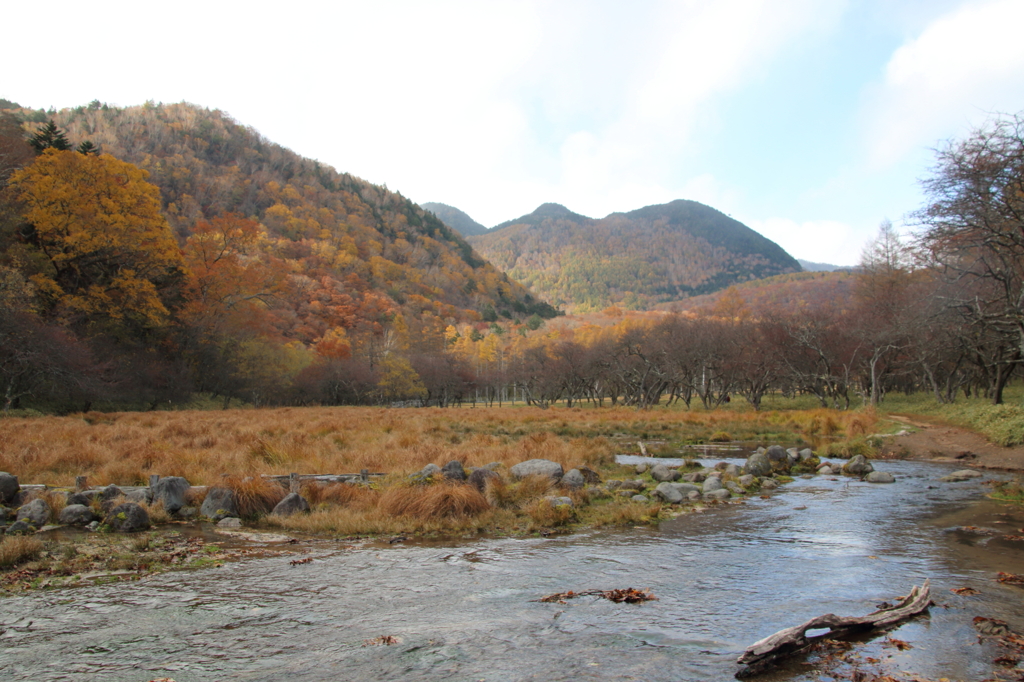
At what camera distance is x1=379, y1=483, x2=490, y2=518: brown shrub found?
10.4m

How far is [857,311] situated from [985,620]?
47974 millimetres

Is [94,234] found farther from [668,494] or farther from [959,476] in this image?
[959,476]

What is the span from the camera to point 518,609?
6.22 metres

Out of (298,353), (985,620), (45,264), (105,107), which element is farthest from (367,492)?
(105,107)

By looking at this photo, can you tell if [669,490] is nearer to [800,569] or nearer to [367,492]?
[800,569]

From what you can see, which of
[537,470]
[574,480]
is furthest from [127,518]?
[574,480]

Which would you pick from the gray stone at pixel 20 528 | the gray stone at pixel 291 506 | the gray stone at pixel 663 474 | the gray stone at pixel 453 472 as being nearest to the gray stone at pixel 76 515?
the gray stone at pixel 20 528

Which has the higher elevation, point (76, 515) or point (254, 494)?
point (254, 494)

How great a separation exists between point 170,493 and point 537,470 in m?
7.65

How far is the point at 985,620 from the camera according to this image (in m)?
5.55

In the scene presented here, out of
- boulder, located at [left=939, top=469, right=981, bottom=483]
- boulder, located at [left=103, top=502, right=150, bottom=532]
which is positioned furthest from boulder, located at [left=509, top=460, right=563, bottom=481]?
boulder, located at [left=939, top=469, right=981, bottom=483]

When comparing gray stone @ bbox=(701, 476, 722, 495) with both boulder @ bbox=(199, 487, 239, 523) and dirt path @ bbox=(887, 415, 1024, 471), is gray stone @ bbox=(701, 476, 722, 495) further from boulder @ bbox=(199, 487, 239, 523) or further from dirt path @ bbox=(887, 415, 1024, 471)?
boulder @ bbox=(199, 487, 239, 523)

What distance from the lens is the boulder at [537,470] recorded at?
13039 millimetres

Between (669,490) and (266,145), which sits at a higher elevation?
(266,145)
